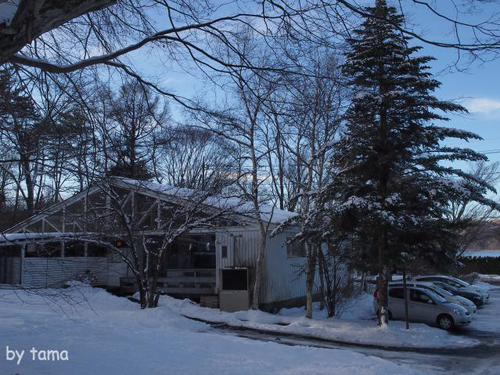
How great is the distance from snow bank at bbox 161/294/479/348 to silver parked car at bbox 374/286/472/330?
2.04 feet

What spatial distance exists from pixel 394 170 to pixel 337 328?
20.4 ft

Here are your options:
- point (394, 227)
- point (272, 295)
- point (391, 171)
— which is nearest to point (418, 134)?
point (391, 171)

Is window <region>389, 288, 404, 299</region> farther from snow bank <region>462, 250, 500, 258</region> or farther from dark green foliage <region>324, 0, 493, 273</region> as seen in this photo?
snow bank <region>462, 250, 500, 258</region>

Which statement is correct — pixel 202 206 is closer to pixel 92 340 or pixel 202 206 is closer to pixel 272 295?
pixel 272 295

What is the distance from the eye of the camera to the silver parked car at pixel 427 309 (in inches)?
877

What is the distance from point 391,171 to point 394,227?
7.96 ft

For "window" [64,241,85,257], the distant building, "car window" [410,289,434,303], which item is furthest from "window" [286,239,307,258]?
"window" [64,241,85,257]

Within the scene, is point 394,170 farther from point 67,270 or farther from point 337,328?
point 67,270

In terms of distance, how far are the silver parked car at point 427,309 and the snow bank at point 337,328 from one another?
62cm

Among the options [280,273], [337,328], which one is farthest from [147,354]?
[280,273]

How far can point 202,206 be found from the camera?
78.5ft

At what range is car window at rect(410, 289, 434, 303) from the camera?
23.1 meters

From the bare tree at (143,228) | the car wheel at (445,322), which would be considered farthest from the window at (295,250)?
the car wheel at (445,322)

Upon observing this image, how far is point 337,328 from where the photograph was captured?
66.8 feet
